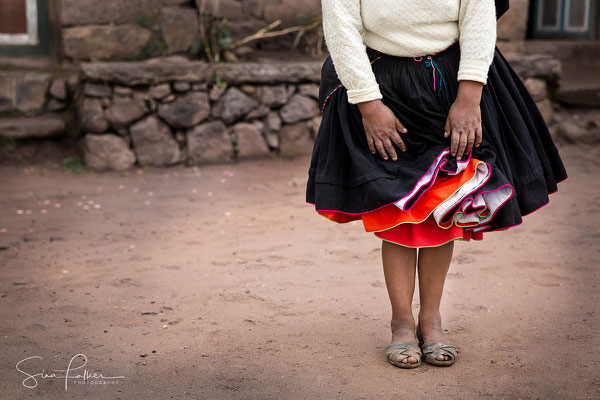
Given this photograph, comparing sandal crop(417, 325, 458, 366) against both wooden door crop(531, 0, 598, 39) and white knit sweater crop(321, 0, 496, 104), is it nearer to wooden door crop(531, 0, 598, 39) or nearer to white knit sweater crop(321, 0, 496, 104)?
white knit sweater crop(321, 0, 496, 104)

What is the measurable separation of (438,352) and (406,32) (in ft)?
3.17

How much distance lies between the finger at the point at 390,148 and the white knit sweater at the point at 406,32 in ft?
0.43

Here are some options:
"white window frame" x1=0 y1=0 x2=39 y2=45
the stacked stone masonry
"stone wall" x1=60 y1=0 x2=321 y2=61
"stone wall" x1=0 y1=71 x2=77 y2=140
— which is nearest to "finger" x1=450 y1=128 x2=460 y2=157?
the stacked stone masonry

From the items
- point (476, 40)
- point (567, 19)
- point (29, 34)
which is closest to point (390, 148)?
point (476, 40)

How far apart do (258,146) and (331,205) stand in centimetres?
360

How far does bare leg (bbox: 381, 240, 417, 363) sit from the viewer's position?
82.7 inches

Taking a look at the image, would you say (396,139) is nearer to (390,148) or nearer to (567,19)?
(390,148)

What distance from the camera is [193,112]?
17.6 ft

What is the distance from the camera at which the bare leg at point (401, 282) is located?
6.89 feet

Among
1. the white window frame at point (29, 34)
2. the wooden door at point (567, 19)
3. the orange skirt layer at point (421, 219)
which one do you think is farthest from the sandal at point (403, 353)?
the wooden door at point (567, 19)

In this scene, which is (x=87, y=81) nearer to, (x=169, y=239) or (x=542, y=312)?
(x=169, y=239)

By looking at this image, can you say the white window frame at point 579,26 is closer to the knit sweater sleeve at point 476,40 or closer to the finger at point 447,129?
the knit sweater sleeve at point 476,40

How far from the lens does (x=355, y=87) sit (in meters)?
1.94

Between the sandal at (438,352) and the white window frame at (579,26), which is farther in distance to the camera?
the white window frame at (579,26)
